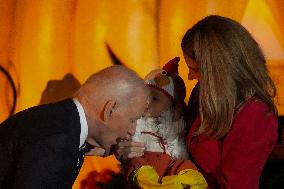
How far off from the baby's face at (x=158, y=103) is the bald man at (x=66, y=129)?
46 cm

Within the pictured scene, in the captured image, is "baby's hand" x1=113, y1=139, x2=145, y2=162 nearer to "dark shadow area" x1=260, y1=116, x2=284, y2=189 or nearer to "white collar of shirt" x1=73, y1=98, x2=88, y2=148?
"white collar of shirt" x1=73, y1=98, x2=88, y2=148

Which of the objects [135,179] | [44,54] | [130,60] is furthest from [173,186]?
[44,54]

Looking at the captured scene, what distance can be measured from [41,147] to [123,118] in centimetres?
37

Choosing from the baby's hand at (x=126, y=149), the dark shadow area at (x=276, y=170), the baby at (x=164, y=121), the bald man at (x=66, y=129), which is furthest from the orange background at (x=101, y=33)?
the bald man at (x=66, y=129)

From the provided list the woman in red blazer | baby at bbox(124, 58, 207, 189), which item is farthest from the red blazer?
baby at bbox(124, 58, 207, 189)

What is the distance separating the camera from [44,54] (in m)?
3.47

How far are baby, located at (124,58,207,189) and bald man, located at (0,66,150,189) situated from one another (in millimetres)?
262

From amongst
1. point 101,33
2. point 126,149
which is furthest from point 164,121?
point 101,33

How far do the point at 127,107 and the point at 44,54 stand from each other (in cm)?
180

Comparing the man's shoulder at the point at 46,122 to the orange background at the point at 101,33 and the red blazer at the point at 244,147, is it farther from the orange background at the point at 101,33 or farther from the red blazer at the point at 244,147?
the orange background at the point at 101,33

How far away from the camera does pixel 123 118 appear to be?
1.84 metres

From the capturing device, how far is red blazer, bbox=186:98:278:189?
1.99m

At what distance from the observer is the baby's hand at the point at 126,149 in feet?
7.14

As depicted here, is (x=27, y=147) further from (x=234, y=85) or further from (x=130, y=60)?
(x=130, y=60)
